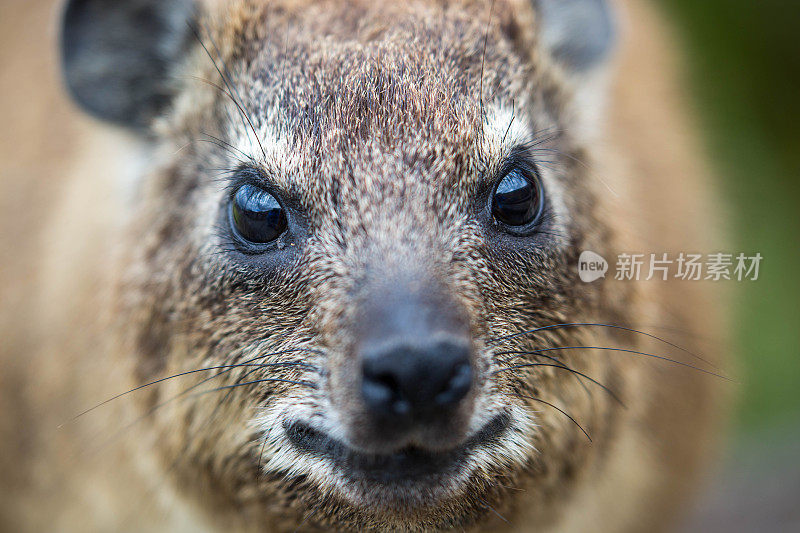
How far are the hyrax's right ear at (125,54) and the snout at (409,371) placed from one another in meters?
1.66

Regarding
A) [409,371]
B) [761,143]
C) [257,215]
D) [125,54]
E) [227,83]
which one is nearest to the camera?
[409,371]

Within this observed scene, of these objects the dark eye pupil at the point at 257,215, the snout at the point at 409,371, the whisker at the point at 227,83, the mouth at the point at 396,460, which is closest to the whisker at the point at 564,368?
the mouth at the point at 396,460

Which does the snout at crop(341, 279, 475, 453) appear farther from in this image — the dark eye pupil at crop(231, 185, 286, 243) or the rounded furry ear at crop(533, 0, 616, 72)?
the rounded furry ear at crop(533, 0, 616, 72)

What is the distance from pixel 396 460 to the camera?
2.63 metres

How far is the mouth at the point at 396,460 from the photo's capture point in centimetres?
263

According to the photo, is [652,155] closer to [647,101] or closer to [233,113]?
[647,101]

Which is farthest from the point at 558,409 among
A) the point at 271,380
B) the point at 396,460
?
the point at 271,380

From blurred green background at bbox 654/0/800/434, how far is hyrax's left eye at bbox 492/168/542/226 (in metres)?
5.43

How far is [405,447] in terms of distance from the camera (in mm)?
2594

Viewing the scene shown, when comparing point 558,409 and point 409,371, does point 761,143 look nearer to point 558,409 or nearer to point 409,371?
point 558,409

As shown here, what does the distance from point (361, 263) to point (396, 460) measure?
626 mm

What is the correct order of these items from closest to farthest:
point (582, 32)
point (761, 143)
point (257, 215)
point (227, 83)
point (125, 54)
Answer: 1. point (257, 215)
2. point (227, 83)
3. point (125, 54)
4. point (582, 32)
5. point (761, 143)

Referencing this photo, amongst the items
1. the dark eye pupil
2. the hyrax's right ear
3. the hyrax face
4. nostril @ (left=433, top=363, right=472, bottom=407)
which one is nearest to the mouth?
the hyrax face

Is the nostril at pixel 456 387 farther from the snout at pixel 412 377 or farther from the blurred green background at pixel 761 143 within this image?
the blurred green background at pixel 761 143
